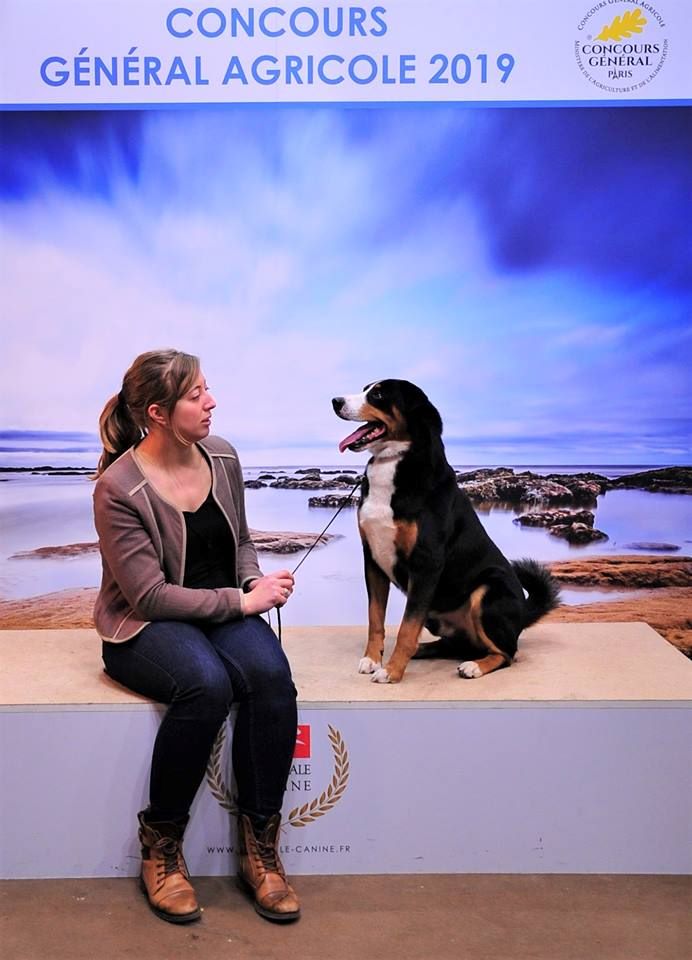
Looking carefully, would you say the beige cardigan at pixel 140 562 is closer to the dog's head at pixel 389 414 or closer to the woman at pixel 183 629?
the woman at pixel 183 629

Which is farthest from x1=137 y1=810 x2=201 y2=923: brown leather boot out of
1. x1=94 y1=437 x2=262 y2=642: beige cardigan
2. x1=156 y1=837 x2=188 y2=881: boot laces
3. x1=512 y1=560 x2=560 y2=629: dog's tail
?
x1=512 y1=560 x2=560 y2=629: dog's tail

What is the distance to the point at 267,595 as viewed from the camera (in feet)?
7.62

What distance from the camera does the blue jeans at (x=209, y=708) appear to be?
2.16 meters

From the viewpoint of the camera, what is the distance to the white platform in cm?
232

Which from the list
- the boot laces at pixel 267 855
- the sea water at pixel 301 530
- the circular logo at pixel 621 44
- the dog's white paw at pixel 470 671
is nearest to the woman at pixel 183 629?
the boot laces at pixel 267 855

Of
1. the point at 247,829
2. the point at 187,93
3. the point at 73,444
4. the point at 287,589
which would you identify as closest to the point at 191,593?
the point at 287,589

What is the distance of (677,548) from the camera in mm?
3453

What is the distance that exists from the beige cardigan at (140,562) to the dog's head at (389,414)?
1.59 feet

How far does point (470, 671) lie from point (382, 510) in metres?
0.45

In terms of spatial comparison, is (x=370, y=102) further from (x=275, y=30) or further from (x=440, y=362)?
(x=440, y=362)

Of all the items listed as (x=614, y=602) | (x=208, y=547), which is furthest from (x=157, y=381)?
(x=614, y=602)

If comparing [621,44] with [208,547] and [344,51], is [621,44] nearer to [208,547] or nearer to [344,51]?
[344,51]

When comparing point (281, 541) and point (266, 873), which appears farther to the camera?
point (281, 541)

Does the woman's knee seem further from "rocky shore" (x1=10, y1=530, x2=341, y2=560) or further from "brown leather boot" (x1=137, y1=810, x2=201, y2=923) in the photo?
"rocky shore" (x1=10, y1=530, x2=341, y2=560)
